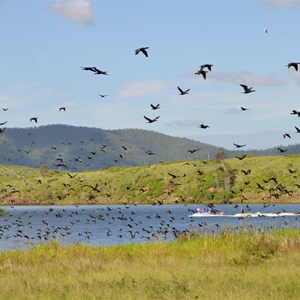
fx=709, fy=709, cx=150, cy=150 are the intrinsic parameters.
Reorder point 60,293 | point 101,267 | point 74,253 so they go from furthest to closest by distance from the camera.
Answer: point 74,253, point 101,267, point 60,293

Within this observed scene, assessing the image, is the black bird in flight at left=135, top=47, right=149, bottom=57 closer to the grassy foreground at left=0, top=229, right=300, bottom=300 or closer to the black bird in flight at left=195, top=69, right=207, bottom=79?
the black bird in flight at left=195, top=69, right=207, bottom=79

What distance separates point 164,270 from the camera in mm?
27688

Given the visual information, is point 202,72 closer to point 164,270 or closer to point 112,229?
point 164,270

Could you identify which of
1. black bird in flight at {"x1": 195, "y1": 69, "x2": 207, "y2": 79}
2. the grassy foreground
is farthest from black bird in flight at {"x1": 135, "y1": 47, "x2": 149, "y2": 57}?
the grassy foreground

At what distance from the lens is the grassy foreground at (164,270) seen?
21.0 meters

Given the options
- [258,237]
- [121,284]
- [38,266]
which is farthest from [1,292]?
[258,237]

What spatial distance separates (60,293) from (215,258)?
11.9 meters

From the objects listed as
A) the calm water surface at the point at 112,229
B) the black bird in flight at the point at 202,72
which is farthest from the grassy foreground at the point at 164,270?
the black bird in flight at the point at 202,72

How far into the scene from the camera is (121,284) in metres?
23.2

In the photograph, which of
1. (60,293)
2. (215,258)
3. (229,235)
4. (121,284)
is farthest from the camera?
(229,235)

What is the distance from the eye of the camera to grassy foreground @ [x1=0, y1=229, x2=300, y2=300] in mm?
20984

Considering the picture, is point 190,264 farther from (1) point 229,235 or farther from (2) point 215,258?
(1) point 229,235

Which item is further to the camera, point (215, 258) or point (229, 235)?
point (229, 235)

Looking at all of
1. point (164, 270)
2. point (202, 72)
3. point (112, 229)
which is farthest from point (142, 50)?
point (112, 229)
